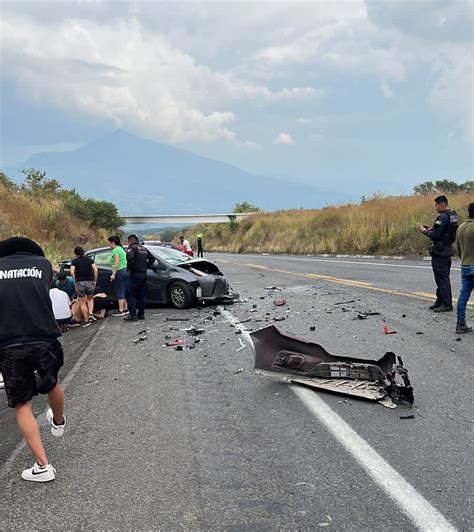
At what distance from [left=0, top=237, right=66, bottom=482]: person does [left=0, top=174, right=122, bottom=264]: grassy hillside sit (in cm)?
1750

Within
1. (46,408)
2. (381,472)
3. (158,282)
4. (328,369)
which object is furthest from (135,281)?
(381,472)

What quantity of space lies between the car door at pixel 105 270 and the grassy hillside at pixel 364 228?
14505 millimetres

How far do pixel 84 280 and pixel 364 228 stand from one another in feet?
61.6

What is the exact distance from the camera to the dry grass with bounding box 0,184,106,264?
23.7 metres

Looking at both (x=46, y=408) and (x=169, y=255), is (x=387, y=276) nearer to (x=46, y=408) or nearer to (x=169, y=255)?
(x=169, y=255)

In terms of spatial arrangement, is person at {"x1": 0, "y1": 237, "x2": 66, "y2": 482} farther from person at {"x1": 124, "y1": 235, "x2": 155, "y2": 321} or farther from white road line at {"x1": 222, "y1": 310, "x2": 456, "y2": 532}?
person at {"x1": 124, "y1": 235, "x2": 155, "y2": 321}

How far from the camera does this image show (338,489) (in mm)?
3299

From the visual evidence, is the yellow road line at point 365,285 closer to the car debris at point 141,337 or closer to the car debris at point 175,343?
the car debris at point 175,343

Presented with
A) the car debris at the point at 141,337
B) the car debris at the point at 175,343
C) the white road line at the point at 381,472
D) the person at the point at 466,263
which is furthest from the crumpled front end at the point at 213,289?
the white road line at the point at 381,472

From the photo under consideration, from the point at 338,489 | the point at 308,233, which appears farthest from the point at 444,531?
the point at 308,233

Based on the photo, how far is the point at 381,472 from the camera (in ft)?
11.5

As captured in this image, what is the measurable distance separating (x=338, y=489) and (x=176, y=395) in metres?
2.42

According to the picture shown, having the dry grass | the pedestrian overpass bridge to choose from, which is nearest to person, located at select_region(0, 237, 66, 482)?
the dry grass

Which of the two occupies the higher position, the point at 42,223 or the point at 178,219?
the point at 178,219
